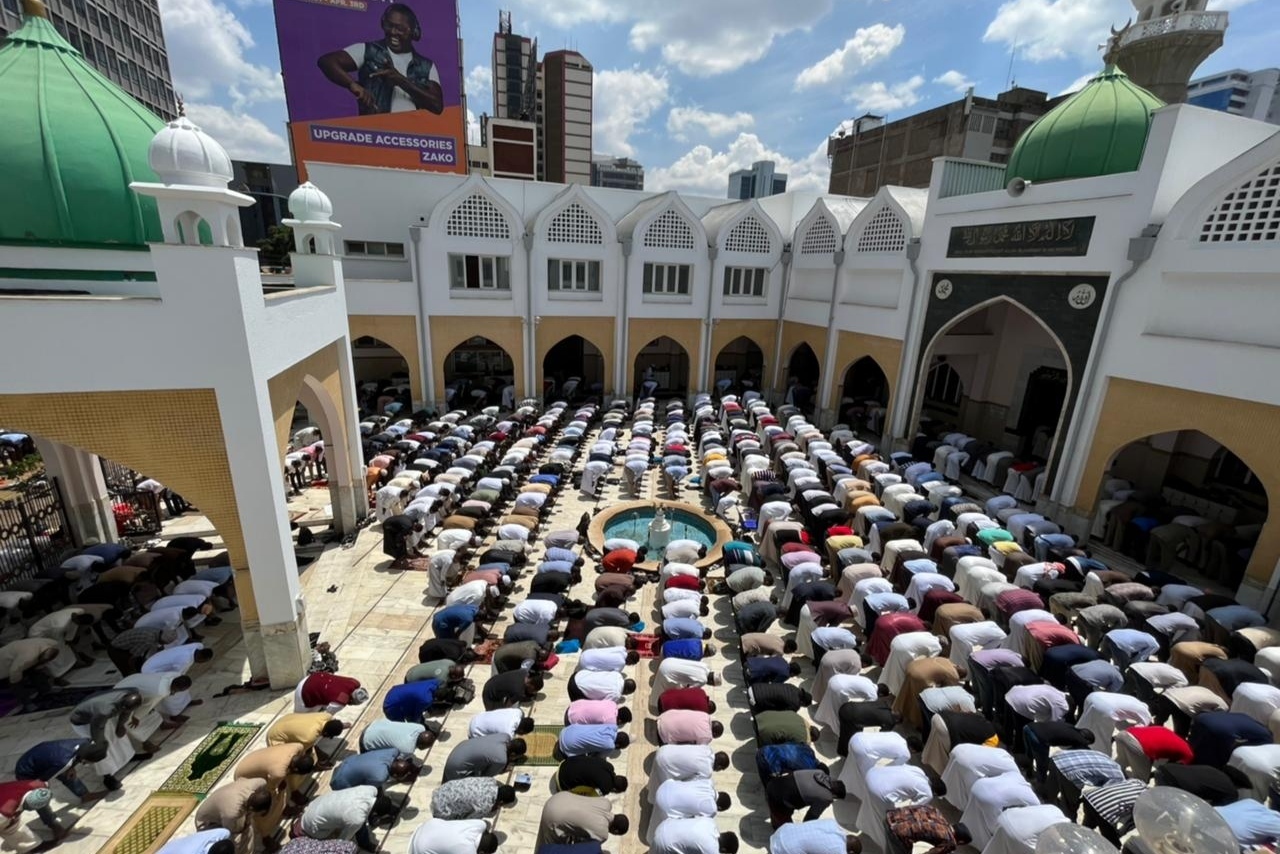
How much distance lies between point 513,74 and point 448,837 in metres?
81.2

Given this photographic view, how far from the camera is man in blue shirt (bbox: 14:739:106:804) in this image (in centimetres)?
646

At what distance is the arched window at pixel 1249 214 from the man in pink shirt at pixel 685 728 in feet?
43.5

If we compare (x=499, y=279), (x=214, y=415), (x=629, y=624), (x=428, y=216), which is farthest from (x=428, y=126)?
(x=629, y=624)

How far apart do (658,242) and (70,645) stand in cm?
1973

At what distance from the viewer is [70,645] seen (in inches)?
355

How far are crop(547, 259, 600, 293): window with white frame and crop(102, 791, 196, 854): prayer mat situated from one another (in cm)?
1829

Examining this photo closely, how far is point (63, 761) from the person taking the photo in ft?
21.4

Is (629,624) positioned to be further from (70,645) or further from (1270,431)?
(1270,431)

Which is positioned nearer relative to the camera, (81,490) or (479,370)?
(81,490)

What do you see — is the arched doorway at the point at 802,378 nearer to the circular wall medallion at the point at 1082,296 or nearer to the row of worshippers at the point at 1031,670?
the circular wall medallion at the point at 1082,296

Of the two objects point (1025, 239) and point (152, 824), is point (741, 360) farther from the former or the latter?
point (152, 824)

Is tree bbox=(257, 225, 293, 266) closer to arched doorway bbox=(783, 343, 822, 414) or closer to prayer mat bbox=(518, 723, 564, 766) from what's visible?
arched doorway bbox=(783, 343, 822, 414)

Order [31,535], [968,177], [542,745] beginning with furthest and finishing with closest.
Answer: [968,177]
[31,535]
[542,745]

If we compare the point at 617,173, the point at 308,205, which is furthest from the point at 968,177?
the point at 617,173
